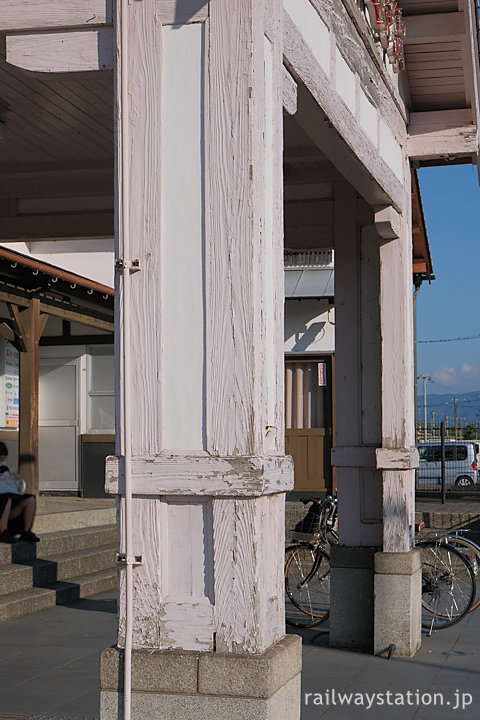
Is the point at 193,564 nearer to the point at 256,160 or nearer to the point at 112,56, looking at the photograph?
the point at 256,160

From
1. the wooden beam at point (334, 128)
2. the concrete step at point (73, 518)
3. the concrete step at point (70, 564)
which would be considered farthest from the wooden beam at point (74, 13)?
the concrete step at point (73, 518)

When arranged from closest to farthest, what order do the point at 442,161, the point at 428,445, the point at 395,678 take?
1. the point at 395,678
2. the point at 442,161
3. the point at 428,445

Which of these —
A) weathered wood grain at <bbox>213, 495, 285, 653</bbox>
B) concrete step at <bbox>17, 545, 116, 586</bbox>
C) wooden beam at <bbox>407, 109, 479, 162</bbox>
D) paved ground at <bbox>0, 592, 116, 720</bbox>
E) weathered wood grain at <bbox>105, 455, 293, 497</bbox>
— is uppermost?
wooden beam at <bbox>407, 109, 479, 162</bbox>

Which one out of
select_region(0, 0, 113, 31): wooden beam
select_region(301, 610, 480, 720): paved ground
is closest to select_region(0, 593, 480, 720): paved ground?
select_region(301, 610, 480, 720): paved ground

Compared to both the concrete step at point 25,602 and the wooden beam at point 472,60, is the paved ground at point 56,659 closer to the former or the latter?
the concrete step at point 25,602

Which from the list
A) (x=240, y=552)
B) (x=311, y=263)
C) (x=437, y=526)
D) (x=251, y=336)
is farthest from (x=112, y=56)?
(x=311, y=263)

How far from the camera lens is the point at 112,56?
410 cm

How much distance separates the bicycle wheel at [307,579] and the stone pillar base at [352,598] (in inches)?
36.4

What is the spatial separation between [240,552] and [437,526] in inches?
367

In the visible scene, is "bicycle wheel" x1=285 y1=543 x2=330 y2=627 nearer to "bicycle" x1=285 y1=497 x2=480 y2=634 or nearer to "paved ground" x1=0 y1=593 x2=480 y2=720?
"bicycle" x1=285 y1=497 x2=480 y2=634

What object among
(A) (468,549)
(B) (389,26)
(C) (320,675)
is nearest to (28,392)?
(A) (468,549)

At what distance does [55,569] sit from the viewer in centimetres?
1048

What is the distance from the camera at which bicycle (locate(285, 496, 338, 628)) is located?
29.6 feet

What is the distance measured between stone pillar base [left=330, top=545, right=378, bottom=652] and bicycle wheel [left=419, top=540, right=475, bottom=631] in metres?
0.82
